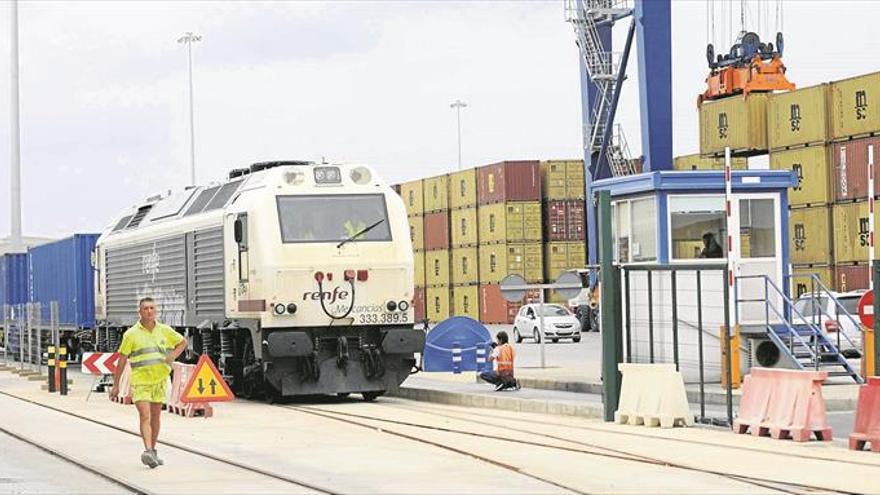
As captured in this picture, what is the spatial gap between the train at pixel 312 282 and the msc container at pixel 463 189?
47.2 metres

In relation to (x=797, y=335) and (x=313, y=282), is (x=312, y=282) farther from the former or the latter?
(x=797, y=335)

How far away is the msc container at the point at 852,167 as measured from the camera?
1820 inches

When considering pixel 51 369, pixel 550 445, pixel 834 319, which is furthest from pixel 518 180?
pixel 550 445

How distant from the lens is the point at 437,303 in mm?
79500

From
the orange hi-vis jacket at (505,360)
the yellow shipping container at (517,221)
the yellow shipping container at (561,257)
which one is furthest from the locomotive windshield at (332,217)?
the yellow shipping container at (561,257)

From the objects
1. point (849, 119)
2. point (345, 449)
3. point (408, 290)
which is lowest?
point (345, 449)

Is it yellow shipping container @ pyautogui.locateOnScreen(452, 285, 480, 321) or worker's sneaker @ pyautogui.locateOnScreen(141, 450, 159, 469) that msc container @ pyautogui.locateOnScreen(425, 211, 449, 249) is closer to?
yellow shipping container @ pyautogui.locateOnScreen(452, 285, 480, 321)

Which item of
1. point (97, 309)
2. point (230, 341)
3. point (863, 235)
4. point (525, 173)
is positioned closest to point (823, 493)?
point (230, 341)

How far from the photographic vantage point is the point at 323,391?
24891mm

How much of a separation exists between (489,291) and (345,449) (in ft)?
186

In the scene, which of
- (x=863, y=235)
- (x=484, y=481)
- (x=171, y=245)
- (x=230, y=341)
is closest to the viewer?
(x=484, y=481)

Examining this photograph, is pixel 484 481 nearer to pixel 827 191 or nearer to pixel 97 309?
pixel 97 309

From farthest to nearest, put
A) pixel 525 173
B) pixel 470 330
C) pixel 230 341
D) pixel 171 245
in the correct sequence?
pixel 525 173 < pixel 470 330 < pixel 171 245 < pixel 230 341

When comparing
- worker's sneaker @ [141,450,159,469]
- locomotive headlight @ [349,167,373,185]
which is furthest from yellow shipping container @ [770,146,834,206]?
worker's sneaker @ [141,450,159,469]
